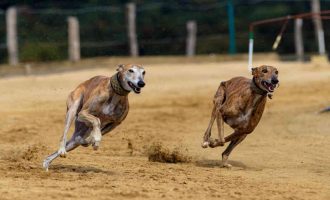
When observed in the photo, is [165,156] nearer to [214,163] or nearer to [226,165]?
[214,163]

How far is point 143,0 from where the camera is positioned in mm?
30875

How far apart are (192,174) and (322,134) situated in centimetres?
462

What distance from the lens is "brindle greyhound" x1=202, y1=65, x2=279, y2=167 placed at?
10.1 meters

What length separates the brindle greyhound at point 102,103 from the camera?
920 cm

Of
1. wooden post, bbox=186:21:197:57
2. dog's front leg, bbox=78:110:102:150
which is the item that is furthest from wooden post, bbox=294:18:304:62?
dog's front leg, bbox=78:110:102:150

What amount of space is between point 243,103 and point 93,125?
2.04 metres

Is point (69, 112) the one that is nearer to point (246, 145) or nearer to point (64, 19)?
point (246, 145)

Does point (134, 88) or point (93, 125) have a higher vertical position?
point (134, 88)

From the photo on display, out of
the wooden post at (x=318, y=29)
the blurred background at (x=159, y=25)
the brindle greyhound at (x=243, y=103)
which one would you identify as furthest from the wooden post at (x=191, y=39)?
the brindle greyhound at (x=243, y=103)

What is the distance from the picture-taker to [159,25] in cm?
2903

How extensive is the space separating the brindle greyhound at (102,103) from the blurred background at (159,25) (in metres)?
14.7

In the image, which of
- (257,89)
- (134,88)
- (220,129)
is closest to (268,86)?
(257,89)

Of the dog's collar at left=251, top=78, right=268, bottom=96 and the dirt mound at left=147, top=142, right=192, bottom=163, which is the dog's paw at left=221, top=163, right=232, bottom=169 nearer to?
the dirt mound at left=147, top=142, right=192, bottom=163

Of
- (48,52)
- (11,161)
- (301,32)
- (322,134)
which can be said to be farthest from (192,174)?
(301,32)
